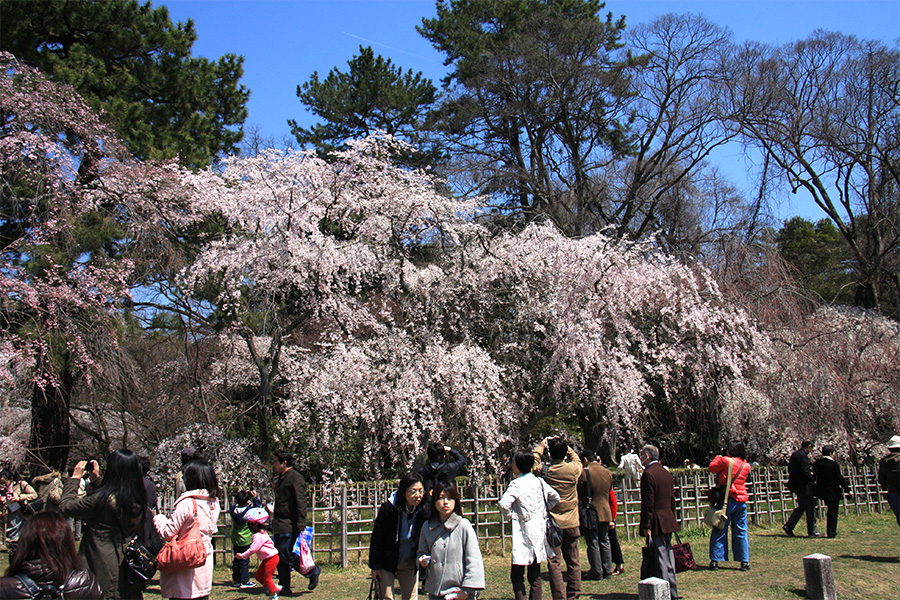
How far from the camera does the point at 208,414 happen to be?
11594 mm

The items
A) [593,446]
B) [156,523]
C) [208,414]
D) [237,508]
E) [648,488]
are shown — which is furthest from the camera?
[593,446]

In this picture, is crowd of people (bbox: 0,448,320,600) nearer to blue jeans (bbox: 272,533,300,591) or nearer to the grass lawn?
blue jeans (bbox: 272,533,300,591)

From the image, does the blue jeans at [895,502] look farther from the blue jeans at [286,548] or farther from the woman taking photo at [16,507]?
the woman taking photo at [16,507]

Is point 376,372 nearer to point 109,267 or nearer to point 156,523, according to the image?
point 109,267

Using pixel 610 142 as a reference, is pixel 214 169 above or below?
Result: below

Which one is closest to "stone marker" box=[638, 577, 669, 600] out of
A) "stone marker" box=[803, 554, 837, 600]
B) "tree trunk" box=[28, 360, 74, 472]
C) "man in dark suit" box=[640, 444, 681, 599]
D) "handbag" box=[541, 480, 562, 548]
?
"handbag" box=[541, 480, 562, 548]

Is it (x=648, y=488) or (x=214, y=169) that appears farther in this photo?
(x=214, y=169)

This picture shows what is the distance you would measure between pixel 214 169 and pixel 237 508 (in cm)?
855

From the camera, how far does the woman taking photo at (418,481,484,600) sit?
4293 mm

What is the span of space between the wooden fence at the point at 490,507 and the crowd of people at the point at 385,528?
137cm

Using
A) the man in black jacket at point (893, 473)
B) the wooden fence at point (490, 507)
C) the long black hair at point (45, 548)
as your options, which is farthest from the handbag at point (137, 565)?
the man in black jacket at point (893, 473)

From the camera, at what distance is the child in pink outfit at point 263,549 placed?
6629 millimetres

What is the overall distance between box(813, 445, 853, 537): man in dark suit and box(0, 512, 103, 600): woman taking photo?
10071mm

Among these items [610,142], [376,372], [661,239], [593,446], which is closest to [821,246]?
[610,142]
